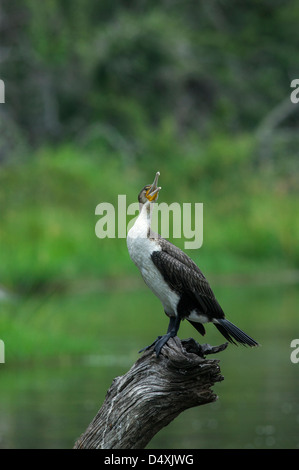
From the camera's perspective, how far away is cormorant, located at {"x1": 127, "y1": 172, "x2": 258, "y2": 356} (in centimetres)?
553

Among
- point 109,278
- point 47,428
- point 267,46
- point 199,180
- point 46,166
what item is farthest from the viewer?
point 267,46

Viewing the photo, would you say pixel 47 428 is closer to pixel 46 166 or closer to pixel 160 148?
pixel 46 166

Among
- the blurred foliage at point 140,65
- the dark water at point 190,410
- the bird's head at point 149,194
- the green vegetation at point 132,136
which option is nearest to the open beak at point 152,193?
the bird's head at point 149,194

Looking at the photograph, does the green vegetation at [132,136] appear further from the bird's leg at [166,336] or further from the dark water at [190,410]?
the bird's leg at [166,336]

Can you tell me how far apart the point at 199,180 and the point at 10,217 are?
6163mm

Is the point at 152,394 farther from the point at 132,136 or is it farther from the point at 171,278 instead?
the point at 132,136

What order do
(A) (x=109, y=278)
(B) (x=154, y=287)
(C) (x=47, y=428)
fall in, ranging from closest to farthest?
(B) (x=154, y=287) < (C) (x=47, y=428) < (A) (x=109, y=278)

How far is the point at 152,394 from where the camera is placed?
5.52 metres

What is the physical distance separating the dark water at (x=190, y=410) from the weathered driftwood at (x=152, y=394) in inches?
151

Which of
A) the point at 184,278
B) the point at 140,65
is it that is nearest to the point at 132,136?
the point at 140,65

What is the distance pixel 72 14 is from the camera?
29812mm

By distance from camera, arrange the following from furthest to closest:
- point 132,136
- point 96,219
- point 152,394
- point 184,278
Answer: point 132,136
point 96,219
point 184,278
point 152,394

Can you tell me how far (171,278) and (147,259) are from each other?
146mm

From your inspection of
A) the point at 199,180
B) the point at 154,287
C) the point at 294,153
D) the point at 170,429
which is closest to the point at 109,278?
the point at 199,180
